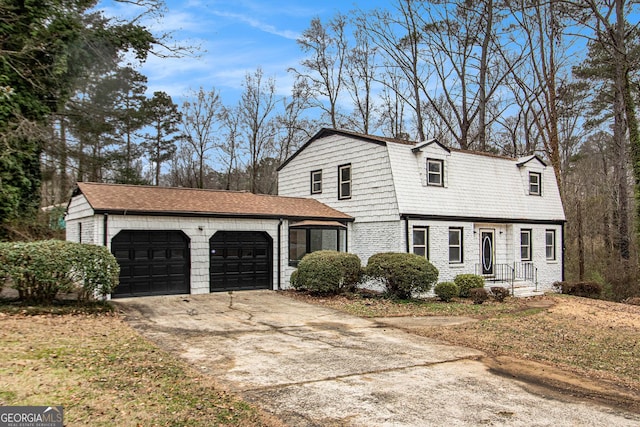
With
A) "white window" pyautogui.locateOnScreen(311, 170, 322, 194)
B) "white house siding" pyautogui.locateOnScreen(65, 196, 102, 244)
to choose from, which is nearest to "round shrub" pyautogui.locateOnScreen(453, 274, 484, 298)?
"white window" pyautogui.locateOnScreen(311, 170, 322, 194)

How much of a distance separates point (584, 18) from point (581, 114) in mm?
10481

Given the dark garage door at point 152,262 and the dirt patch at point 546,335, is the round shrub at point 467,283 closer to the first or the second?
the dirt patch at point 546,335

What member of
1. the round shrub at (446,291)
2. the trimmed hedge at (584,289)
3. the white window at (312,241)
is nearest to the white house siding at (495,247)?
the trimmed hedge at (584,289)

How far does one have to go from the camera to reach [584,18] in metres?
20.6

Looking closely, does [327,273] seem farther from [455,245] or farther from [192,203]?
[455,245]

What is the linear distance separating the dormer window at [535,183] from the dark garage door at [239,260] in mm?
12981

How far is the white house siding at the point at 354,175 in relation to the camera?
16.8 m

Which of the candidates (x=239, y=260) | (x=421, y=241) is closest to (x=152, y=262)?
(x=239, y=260)

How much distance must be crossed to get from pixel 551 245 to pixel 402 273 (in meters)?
11.0

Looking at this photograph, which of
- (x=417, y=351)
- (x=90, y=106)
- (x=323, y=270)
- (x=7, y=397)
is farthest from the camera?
(x=90, y=106)

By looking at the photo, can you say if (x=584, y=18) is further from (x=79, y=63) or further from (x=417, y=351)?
(x=79, y=63)

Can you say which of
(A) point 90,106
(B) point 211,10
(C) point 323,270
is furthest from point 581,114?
(A) point 90,106

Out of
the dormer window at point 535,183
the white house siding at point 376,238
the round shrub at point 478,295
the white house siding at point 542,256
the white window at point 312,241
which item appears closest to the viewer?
the round shrub at point 478,295

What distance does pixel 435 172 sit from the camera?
17922 mm
